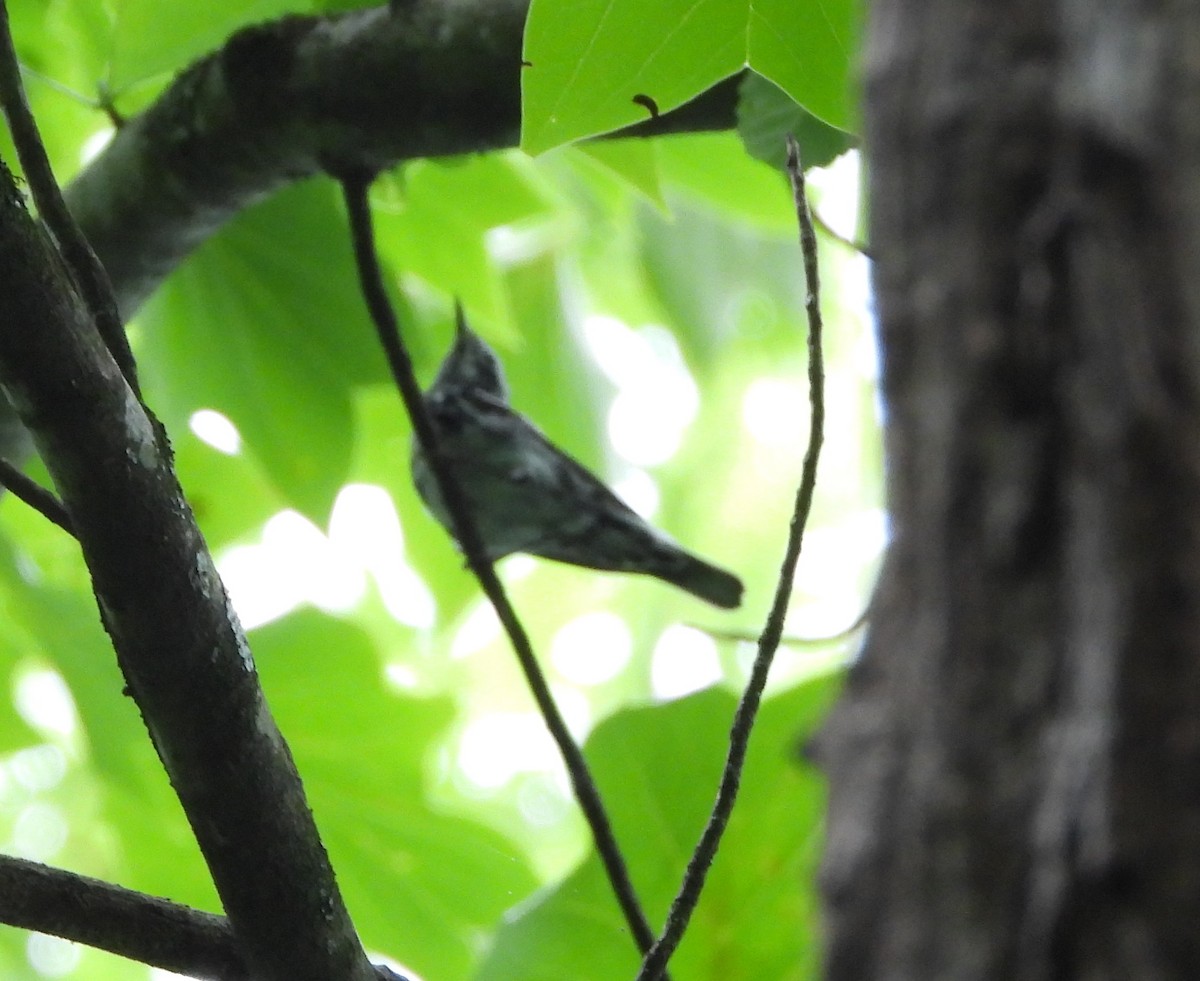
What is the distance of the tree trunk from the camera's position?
43 cm

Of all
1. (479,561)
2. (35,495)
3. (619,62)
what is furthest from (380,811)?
(619,62)

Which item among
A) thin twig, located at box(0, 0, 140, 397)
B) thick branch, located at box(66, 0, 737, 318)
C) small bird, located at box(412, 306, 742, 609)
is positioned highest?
small bird, located at box(412, 306, 742, 609)

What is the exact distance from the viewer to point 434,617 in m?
2.84

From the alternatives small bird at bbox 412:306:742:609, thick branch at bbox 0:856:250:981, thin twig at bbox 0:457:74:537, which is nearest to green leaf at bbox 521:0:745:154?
thin twig at bbox 0:457:74:537

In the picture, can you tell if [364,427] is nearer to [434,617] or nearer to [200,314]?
[434,617]

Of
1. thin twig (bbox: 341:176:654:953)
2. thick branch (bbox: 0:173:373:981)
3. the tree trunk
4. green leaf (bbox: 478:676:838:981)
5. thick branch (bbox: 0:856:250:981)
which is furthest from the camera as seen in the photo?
green leaf (bbox: 478:676:838:981)

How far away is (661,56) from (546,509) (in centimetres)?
180

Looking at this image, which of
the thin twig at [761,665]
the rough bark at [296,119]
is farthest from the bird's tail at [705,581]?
the thin twig at [761,665]

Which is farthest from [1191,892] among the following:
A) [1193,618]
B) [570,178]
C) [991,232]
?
[570,178]

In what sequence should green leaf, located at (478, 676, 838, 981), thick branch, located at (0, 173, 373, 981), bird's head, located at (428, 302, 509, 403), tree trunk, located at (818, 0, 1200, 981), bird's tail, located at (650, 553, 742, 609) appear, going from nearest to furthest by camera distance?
tree trunk, located at (818, 0, 1200, 981) → thick branch, located at (0, 173, 373, 981) → green leaf, located at (478, 676, 838, 981) → bird's tail, located at (650, 553, 742, 609) → bird's head, located at (428, 302, 509, 403)

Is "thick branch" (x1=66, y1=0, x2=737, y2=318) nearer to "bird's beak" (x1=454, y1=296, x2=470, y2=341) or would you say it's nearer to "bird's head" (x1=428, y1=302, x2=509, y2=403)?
"bird's beak" (x1=454, y1=296, x2=470, y2=341)

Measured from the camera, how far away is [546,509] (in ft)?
9.88

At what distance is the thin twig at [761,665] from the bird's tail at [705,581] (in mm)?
1639

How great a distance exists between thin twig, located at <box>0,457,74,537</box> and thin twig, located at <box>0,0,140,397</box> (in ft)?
0.47
